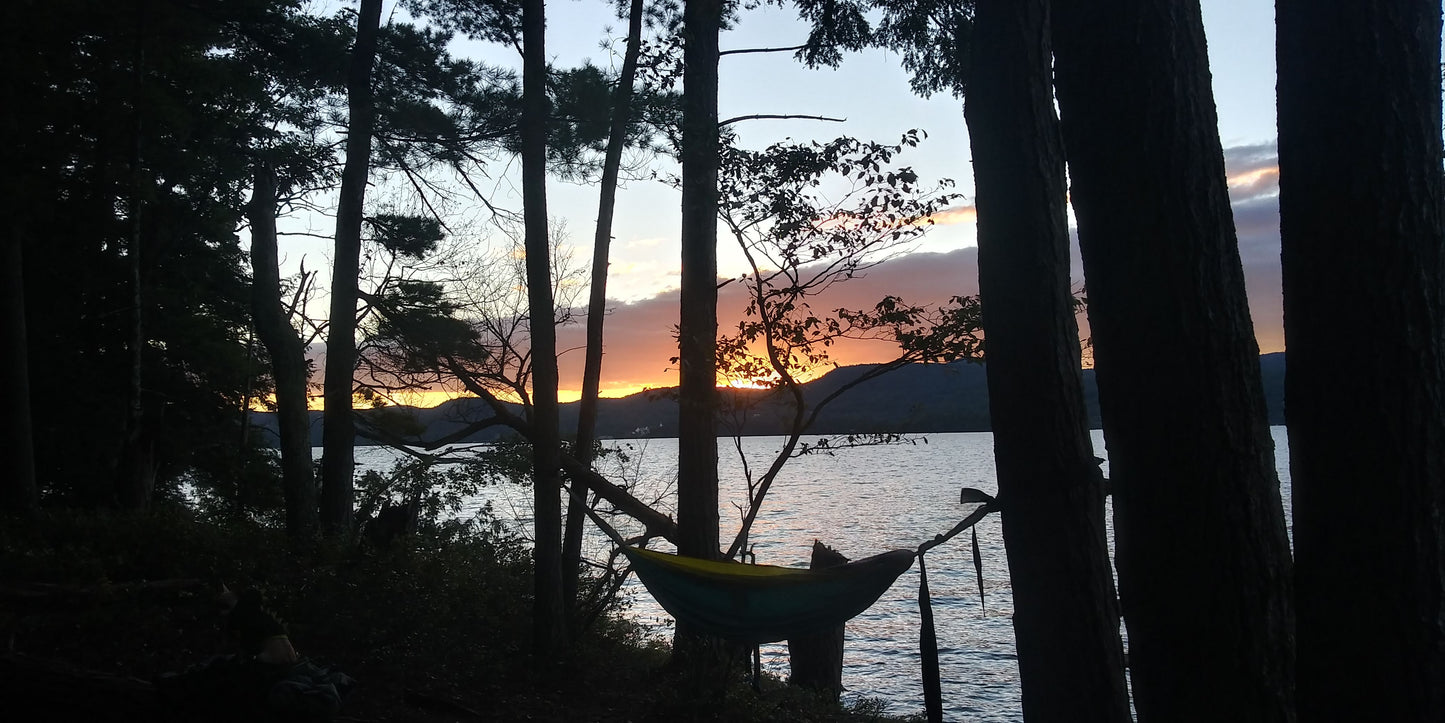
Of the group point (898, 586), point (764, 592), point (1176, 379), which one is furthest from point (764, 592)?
point (898, 586)

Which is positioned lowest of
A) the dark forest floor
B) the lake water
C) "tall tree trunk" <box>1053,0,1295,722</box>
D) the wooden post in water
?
the lake water

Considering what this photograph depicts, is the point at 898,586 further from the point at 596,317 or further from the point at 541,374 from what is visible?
the point at 541,374

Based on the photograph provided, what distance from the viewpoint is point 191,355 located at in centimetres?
1176

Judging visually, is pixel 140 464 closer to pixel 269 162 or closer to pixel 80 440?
pixel 80 440

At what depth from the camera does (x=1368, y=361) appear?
2090 millimetres

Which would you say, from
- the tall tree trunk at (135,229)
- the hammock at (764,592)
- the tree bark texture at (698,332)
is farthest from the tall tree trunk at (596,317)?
the tall tree trunk at (135,229)

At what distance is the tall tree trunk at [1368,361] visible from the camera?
6.75 ft

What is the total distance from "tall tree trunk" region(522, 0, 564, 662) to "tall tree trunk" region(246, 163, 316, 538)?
2984mm

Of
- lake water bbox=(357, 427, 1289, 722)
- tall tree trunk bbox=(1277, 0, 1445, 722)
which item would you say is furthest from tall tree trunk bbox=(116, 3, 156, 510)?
tall tree trunk bbox=(1277, 0, 1445, 722)

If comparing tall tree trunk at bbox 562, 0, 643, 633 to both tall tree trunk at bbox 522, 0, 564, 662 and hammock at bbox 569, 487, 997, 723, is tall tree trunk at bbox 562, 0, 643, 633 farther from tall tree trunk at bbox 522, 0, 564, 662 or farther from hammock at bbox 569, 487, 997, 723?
hammock at bbox 569, 487, 997, 723

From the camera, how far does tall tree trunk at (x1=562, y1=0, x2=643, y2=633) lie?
8586mm

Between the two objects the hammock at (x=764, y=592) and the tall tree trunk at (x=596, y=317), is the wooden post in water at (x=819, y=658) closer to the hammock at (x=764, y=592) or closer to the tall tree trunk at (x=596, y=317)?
the tall tree trunk at (x=596, y=317)

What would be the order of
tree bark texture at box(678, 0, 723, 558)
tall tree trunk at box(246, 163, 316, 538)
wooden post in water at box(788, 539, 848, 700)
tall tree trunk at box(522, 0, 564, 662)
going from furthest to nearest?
wooden post in water at box(788, 539, 848, 700) → tall tree trunk at box(246, 163, 316, 538) → tall tree trunk at box(522, 0, 564, 662) → tree bark texture at box(678, 0, 723, 558)

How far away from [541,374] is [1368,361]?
6.33 metres
